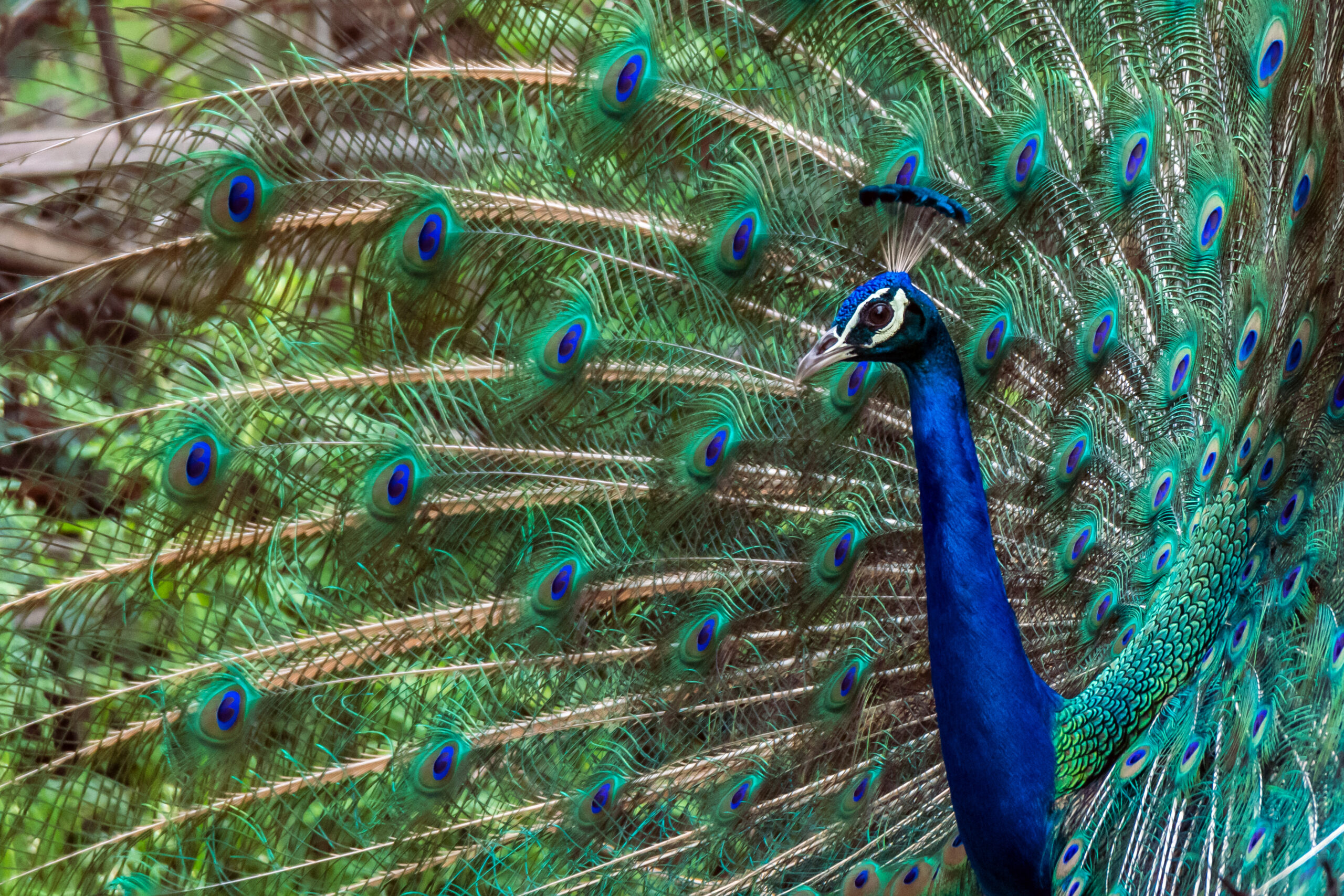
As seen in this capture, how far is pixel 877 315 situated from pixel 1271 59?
761 mm

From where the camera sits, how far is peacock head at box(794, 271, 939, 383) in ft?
4.76

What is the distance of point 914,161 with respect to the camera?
185 centimetres

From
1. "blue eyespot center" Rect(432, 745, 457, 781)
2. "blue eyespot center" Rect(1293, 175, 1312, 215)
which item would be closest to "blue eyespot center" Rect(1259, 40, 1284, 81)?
"blue eyespot center" Rect(1293, 175, 1312, 215)

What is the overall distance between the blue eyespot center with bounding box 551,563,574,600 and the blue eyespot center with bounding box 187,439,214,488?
54cm

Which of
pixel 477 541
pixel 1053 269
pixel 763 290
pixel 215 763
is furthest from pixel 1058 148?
pixel 215 763

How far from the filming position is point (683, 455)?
6.17 feet

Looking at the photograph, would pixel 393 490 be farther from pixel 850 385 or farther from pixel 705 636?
pixel 850 385

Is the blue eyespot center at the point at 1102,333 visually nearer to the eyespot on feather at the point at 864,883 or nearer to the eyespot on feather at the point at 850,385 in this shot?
the eyespot on feather at the point at 850,385

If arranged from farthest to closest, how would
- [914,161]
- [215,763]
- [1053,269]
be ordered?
[1053,269]
[914,161]
[215,763]

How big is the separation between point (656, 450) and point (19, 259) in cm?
117

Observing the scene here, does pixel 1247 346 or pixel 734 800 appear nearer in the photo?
pixel 1247 346

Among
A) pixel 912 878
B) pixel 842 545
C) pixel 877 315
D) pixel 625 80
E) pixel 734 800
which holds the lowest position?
pixel 912 878

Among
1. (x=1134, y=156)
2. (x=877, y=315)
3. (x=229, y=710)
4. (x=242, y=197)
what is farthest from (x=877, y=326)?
(x=229, y=710)

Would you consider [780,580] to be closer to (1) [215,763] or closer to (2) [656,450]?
(2) [656,450]
